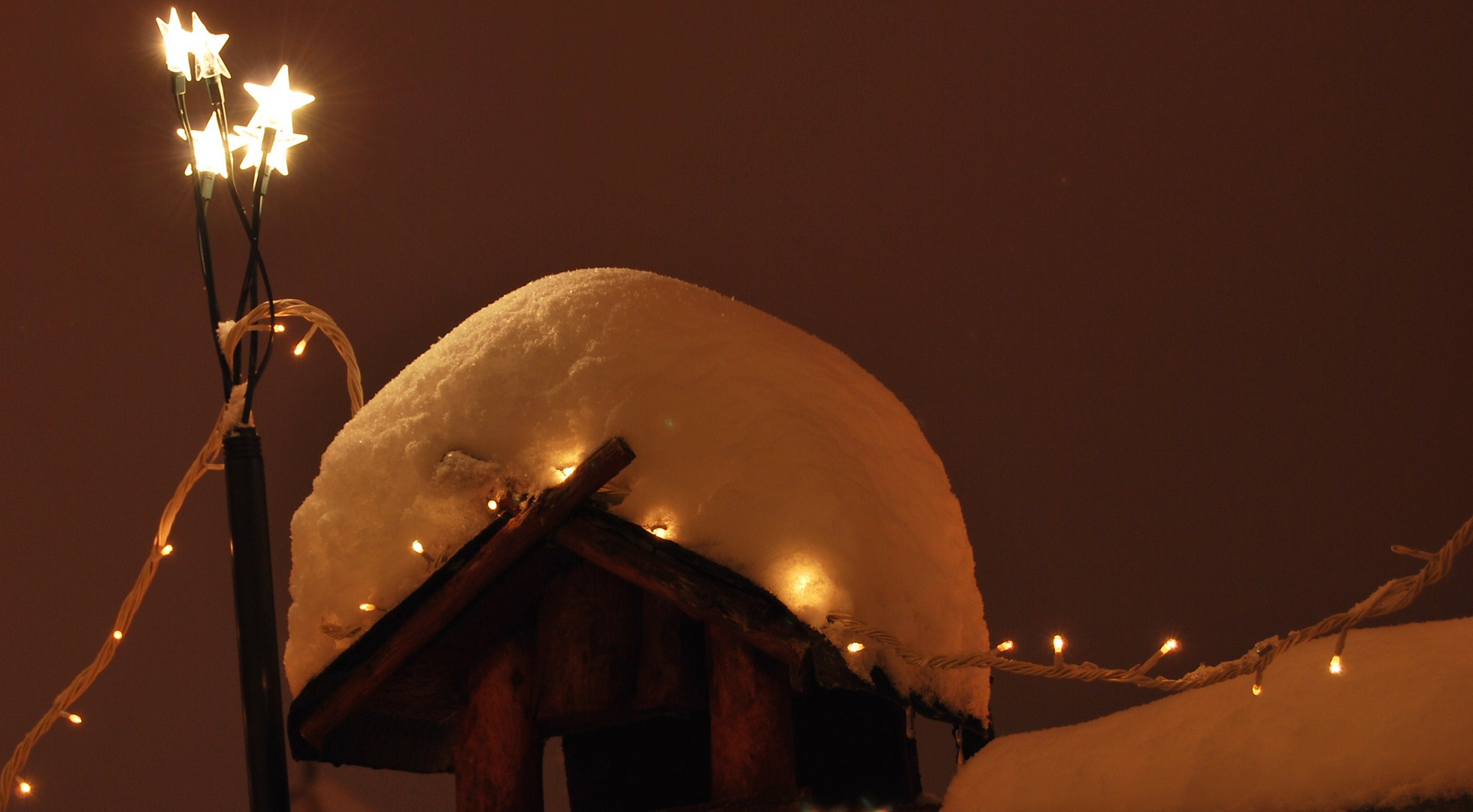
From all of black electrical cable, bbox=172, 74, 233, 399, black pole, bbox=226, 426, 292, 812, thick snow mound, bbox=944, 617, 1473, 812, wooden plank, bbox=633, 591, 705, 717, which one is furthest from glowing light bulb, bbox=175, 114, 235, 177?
thick snow mound, bbox=944, 617, 1473, 812

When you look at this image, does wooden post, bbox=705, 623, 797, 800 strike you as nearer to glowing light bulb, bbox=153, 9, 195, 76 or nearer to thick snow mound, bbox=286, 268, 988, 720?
thick snow mound, bbox=286, 268, 988, 720

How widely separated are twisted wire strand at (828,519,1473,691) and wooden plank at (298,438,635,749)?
0.54m

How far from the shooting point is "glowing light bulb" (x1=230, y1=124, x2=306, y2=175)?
272 cm

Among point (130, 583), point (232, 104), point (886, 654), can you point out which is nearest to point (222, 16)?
point (232, 104)

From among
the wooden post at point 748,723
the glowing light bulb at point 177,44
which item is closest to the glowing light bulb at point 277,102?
the glowing light bulb at point 177,44

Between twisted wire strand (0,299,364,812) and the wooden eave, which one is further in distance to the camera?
twisted wire strand (0,299,364,812)

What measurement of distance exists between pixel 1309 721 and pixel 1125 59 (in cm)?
384

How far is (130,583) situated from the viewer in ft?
16.1

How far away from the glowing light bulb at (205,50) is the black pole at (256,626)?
2.65 feet

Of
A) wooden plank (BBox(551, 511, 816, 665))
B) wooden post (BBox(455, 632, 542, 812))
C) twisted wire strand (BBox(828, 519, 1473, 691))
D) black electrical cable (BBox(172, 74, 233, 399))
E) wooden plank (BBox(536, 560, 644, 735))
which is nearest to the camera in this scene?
twisted wire strand (BBox(828, 519, 1473, 691))

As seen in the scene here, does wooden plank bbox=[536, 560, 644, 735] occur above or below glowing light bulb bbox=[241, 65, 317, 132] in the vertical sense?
below

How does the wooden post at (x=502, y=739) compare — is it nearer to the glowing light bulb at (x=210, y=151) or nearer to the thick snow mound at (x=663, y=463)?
the thick snow mound at (x=663, y=463)

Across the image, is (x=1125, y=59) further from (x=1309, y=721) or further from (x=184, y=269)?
(x=184, y=269)

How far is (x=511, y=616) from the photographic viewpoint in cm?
262
